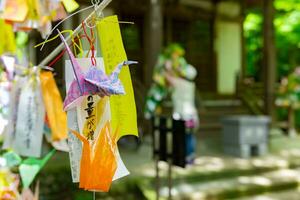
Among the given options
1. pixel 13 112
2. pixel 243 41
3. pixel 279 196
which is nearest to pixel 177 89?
pixel 279 196

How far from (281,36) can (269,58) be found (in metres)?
3.70

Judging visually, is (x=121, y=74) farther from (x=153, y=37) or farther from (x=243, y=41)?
(x=243, y=41)

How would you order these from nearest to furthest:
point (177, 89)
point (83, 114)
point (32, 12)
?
point (83, 114)
point (32, 12)
point (177, 89)

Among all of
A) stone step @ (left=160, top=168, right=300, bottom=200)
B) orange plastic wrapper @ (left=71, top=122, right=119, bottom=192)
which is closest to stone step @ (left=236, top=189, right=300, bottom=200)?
stone step @ (left=160, top=168, right=300, bottom=200)

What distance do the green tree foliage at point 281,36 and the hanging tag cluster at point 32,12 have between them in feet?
29.7

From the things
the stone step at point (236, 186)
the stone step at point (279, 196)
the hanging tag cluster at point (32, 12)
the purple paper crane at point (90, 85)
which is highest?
the hanging tag cluster at point (32, 12)

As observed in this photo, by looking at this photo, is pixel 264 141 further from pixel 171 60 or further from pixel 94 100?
pixel 94 100

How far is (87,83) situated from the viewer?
152 cm

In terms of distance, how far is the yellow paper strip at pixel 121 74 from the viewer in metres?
1.71

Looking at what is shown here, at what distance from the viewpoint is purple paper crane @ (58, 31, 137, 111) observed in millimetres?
1482

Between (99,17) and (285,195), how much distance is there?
5577 mm

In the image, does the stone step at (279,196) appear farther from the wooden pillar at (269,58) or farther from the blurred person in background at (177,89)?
the wooden pillar at (269,58)

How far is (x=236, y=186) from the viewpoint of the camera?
6508 mm

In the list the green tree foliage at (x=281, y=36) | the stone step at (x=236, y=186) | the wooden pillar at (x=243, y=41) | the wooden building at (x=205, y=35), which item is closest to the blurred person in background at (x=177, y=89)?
the stone step at (x=236, y=186)
